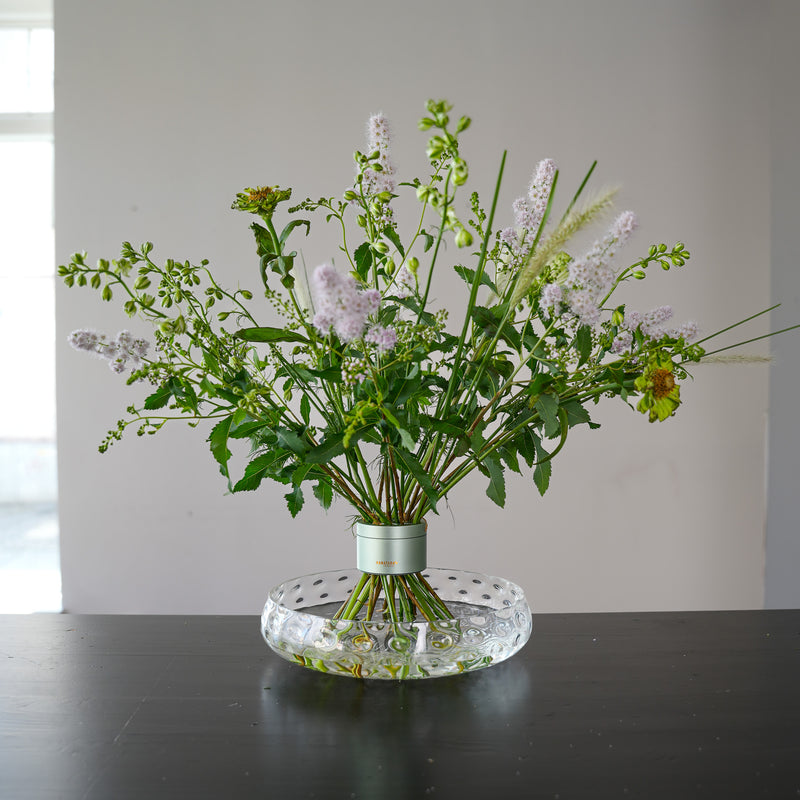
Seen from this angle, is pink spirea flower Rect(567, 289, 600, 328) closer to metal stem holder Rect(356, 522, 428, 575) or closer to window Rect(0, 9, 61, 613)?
metal stem holder Rect(356, 522, 428, 575)

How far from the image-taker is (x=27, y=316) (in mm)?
3123

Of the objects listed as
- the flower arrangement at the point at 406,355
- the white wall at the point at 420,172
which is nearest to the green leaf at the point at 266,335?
the flower arrangement at the point at 406,355

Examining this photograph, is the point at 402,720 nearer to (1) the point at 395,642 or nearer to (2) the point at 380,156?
(1) the point at 395,642

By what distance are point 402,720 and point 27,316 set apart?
2729mm

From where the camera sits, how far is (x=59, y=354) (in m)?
2.70

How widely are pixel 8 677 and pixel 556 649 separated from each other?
0.65 meters

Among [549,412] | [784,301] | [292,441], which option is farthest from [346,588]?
[784,301]

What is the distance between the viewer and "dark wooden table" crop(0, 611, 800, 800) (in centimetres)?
72

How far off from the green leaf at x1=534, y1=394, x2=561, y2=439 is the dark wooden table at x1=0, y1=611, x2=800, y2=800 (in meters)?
0.29

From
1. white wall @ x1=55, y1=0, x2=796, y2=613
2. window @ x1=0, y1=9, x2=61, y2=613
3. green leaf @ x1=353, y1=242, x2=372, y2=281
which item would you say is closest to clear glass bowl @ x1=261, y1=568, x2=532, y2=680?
green leaf @ x1=353, y1=242, x2=372, y2=281

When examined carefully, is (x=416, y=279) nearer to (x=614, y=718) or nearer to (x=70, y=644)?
(x=614, y=718)

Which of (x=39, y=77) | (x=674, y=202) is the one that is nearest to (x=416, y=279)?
(x=674, y=202)

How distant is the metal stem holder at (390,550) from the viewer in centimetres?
95

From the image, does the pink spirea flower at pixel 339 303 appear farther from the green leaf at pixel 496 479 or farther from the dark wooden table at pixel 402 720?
the dark wooden table at pixel 402 720
